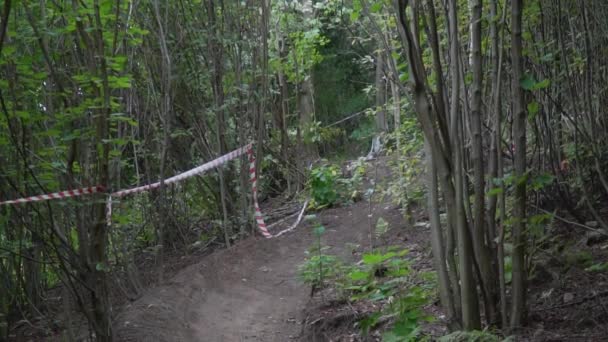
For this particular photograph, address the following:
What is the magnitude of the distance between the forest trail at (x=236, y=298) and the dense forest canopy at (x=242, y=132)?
20.5 inches

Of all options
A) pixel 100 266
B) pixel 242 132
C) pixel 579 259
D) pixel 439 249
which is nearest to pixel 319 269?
pixel 100 266

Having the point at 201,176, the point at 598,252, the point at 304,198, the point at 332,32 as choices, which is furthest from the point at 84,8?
the point at 332,32

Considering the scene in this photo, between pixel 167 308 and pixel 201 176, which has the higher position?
pixel 201 176

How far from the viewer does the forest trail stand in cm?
619

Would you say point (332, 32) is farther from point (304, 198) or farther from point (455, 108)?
point (455, 108)

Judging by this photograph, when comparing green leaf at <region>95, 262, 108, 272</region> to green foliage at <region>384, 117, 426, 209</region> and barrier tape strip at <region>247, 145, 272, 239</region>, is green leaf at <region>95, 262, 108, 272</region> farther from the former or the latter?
barrier tape strip at <region>247, 145, 272, 239</region>

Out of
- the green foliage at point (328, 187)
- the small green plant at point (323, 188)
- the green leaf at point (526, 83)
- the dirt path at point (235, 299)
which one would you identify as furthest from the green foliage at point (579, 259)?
the small green plant at point (323, 188)

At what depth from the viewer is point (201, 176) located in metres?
10.3

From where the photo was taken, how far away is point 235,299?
7.27m

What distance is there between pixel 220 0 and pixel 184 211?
3.20 metres

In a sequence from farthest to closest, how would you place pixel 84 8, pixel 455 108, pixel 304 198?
pixel 304 198, pixel 84 8, pixel 455 108

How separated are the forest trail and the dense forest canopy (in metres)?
0.52

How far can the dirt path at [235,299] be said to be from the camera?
619cm

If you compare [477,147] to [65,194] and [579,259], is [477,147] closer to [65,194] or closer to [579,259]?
[579,259]
